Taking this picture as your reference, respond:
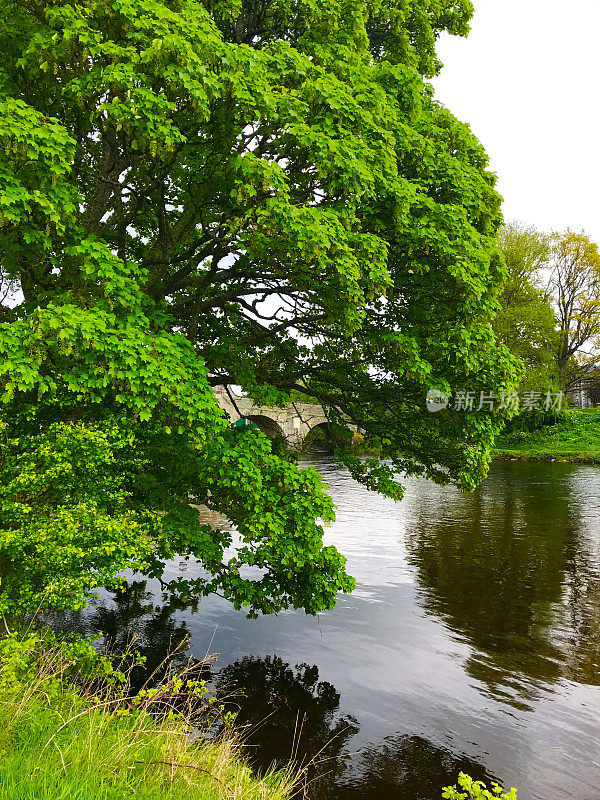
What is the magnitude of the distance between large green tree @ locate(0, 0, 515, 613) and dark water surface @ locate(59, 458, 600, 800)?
2191mm

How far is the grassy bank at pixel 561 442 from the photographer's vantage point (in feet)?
173

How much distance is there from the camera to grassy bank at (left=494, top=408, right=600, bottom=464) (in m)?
52.9

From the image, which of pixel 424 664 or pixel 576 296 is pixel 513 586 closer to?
pixel 424 664

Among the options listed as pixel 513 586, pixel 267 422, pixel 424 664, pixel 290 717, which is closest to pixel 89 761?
pixel 290 717

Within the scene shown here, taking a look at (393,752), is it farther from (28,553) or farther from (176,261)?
(176,261)

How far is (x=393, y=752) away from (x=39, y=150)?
10.5 metres

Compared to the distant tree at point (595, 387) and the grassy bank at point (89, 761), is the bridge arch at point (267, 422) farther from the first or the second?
the grassy bank at point (89, 761)

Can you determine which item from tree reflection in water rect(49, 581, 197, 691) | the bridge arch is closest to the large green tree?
tree reflection in water rect(49, 581, 197, 691)

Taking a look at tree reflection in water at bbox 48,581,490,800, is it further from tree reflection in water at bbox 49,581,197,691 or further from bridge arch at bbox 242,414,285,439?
bridge arch at bbox 242,414,285,439

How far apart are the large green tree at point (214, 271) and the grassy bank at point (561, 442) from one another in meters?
42.8

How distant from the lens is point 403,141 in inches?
448

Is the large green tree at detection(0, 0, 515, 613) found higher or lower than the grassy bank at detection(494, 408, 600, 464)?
higher

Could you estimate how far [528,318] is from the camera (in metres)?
52.5

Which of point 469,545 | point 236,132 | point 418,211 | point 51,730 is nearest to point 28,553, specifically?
point 51,730
